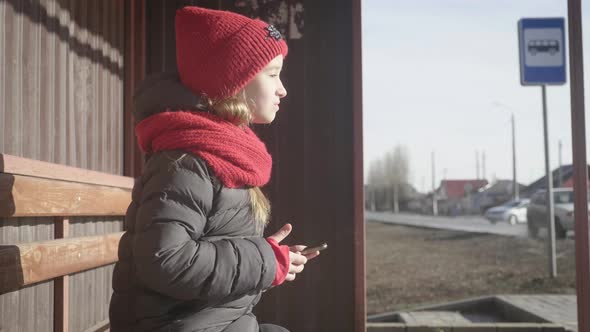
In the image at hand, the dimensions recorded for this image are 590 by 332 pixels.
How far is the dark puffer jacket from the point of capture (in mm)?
1538

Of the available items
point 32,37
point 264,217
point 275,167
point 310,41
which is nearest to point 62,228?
point 32,37

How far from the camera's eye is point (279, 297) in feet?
13.3

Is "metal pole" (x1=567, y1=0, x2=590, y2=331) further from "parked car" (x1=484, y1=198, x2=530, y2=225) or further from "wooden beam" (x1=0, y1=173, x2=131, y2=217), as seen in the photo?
"parked car" (x1=484, y1=198, x2=530, y2=225)

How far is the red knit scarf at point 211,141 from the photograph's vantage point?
5.56 feet

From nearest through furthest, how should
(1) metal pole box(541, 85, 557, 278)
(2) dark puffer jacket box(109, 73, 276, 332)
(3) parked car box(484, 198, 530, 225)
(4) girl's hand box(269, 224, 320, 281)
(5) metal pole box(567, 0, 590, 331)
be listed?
(2) dark puffer jacket box(109, 73, 276, 332) < (4) girl's hand box(269, 224, 320, 281) < (5) metal pole box(567, 0, 590, 331) < (1) metal pole box(541, 85, 557, 278) < (3) parked car box(484, 198, 530, 225)

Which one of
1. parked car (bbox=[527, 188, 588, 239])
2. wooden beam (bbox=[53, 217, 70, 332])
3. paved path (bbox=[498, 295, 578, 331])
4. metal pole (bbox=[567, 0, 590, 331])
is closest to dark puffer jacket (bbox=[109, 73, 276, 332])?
wooden beam (bbox=[53, 217, 70, 332])

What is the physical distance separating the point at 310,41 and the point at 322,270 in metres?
1.39

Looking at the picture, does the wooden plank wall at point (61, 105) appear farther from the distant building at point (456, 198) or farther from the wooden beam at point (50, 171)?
the distant building at point (456, 198)

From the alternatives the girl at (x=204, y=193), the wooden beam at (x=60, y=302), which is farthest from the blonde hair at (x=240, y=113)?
the wooden beam at (x=60, y=302)

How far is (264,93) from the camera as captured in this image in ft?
6.30

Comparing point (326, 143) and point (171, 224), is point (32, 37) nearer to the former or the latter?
point (171, 224)

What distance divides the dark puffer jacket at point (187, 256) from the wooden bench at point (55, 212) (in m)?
0.50

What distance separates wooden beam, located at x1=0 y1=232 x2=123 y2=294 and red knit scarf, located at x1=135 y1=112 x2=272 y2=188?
61 centimetres

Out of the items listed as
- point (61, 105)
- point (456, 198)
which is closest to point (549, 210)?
point (61, 105)
